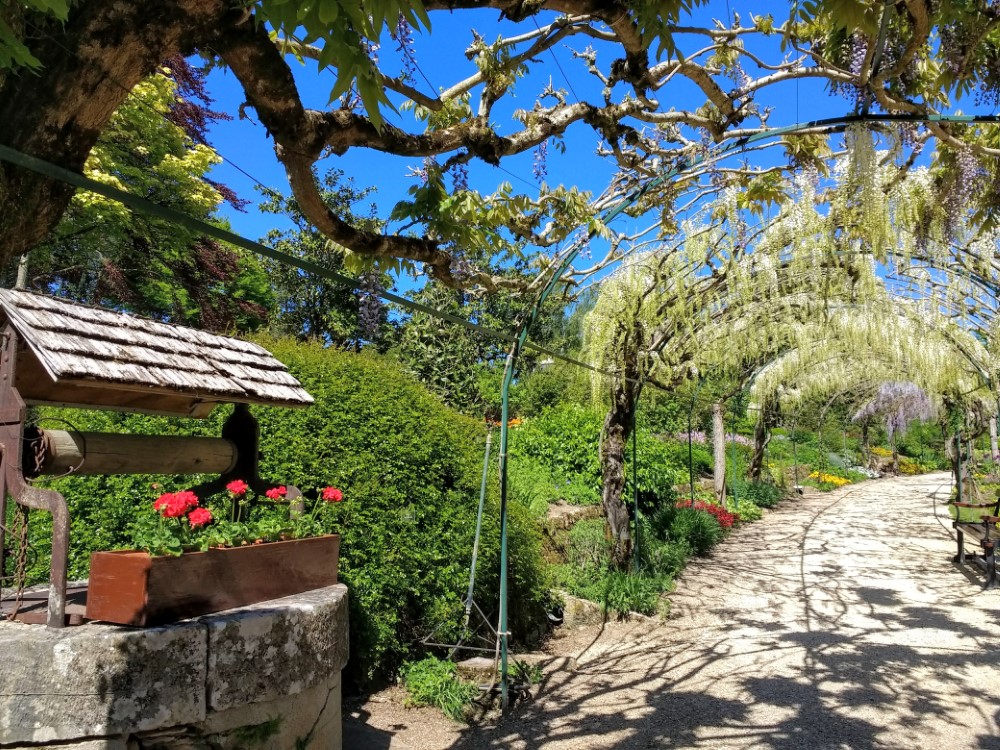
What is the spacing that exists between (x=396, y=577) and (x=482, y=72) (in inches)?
131

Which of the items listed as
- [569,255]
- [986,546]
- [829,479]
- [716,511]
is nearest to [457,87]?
[569,255]

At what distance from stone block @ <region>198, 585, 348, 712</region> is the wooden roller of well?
0.81 meters

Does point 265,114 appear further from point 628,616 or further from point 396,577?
point 628,616

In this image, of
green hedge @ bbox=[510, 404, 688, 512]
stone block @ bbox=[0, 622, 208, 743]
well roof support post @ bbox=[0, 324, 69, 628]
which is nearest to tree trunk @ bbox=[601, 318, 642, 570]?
green hedge @ bbox=[510, 404, 688, 512]

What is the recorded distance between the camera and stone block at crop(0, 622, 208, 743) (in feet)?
7.97

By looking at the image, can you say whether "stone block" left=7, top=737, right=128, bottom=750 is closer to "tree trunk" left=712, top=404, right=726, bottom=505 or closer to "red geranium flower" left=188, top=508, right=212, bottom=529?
"red geranium flower" left=188, top=508, right=212, bottom=529

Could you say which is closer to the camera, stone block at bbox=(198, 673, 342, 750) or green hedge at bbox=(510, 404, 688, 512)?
stone block at bbox=(198, 673, 342, 750)

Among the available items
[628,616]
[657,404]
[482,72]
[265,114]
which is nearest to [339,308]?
[657,404]

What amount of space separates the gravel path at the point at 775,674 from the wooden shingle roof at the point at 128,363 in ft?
7.15

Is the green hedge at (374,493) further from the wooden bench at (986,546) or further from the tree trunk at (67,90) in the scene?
the wooden bench at (986,546)

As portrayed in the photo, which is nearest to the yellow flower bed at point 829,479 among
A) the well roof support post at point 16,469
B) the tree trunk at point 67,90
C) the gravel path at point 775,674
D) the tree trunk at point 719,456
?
the tree trunk at point 719,456

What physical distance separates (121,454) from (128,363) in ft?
1.60

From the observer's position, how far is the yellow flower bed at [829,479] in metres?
23.4

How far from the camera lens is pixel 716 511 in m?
12.4
